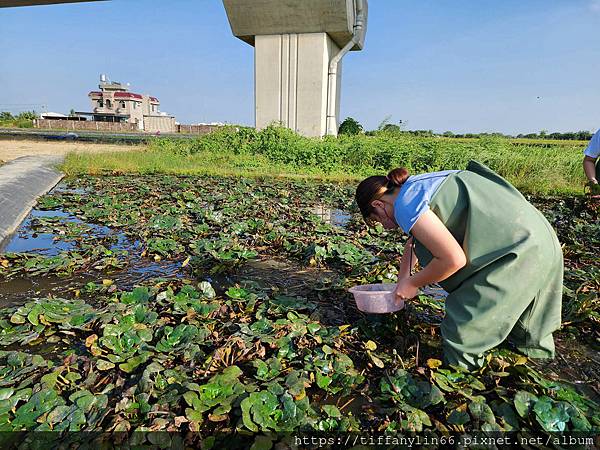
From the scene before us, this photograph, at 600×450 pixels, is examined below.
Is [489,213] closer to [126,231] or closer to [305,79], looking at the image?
[126,231]

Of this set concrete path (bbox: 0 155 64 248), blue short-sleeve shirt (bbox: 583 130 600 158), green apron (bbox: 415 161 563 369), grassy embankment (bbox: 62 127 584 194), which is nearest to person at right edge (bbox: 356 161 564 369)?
green apron (bbox: 415 161 563 369)

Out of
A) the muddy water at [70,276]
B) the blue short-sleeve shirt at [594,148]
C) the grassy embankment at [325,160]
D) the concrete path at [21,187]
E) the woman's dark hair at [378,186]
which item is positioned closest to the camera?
the woman's dark hair at [378,186]

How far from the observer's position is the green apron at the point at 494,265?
175 centimetres

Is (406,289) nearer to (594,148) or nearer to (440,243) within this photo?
(440,243)

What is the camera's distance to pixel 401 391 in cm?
180

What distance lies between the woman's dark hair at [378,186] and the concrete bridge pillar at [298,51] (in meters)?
14.3

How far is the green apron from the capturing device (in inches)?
68.7

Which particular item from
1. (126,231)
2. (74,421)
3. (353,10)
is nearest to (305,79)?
(353,10)

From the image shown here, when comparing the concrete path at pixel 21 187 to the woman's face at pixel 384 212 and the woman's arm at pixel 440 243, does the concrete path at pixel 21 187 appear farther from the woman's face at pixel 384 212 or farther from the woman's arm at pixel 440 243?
the woman's arm at pixel 440 243

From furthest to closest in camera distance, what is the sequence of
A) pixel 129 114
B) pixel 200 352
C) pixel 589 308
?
pixel 129 114, pixel 589 308, pixel 200 352

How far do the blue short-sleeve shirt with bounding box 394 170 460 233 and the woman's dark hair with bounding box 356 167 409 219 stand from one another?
0.15 ft

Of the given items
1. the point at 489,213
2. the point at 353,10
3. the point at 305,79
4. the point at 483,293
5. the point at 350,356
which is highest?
the point at 353,10

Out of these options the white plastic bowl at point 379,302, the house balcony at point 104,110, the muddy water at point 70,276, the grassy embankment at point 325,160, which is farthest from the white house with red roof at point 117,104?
the white plastic bowl at point 379,302

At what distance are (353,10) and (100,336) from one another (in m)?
16.8
